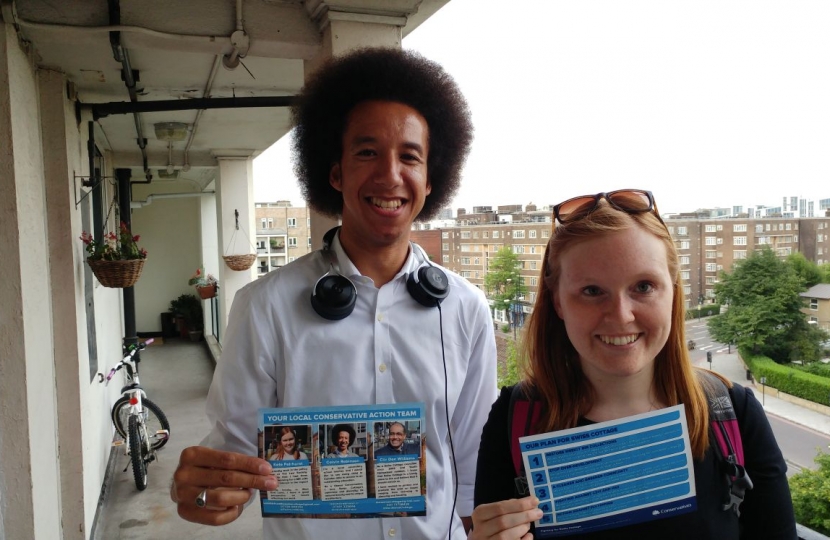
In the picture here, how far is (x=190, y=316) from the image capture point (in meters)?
12.2

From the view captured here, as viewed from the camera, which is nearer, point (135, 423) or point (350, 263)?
point (350, 263)

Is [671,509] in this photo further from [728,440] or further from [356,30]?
[356,30]

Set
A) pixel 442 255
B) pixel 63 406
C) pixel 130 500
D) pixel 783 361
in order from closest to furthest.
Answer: pixel 783 361 < pixel 442 255 < pixel 63 406 < pixel 130 500

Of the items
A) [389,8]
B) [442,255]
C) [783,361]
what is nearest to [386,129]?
[442,255]

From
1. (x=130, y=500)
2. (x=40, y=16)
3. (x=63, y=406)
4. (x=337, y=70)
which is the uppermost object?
(x=40, y=16)

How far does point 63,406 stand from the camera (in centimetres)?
353

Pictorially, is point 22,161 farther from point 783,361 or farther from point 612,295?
point 783,361

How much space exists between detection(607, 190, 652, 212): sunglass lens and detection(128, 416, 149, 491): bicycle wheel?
5.03 metres

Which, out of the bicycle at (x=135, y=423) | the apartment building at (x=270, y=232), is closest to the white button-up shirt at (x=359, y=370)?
the bicycle at (x=135, y=423)

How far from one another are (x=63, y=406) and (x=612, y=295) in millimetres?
3456

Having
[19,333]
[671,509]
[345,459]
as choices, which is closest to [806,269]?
[671,509]

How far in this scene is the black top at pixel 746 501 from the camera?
1045mm

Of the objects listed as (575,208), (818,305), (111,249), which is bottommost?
(818,305)

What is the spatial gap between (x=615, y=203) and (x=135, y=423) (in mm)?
5123
